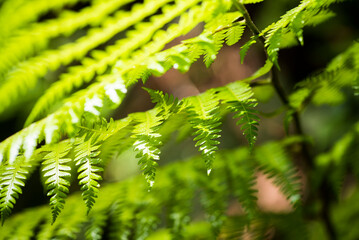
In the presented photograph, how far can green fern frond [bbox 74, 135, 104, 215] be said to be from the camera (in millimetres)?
688

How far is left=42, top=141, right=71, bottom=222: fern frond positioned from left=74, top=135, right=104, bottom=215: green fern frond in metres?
0.03

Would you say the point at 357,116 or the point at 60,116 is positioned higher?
the point at 60,116

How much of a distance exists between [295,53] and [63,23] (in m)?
2.24

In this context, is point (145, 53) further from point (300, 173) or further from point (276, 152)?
point (300, 173)

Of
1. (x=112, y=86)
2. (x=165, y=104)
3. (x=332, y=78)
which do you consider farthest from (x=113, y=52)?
(x=332, y=78)

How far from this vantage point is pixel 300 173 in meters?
2.32

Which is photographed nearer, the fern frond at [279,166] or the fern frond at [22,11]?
the fern frond at [22,11]

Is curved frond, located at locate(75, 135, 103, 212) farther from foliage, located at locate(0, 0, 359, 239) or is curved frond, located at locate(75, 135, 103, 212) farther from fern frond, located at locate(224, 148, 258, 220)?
fern frond, located at locate(224, 148, 258, 220)

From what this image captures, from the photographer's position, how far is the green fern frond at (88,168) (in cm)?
69

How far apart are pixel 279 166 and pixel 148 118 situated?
2.24 ft

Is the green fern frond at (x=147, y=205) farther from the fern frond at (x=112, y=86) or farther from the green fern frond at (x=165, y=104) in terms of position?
the fern frond at (x=112, y=86)

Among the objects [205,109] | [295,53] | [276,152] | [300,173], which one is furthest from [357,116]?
[205,109]

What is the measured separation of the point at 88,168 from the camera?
706 millimetres

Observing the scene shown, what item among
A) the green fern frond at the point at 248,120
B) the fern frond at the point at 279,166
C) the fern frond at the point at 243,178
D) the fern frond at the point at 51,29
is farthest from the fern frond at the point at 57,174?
the fern frond at the point at 279,166
